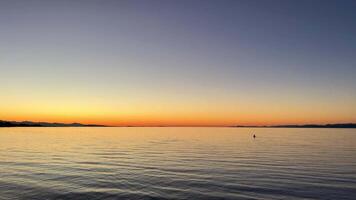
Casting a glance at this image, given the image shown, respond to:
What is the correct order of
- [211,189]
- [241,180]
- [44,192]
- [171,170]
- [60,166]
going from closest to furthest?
1. [44,192]
2. [211,189]
3. [241,180]
4. [171,170]
5. [60,166]

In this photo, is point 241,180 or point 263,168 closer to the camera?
point 241,180

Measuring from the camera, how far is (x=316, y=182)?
2638 centimetres

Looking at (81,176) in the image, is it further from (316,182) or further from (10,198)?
(316,182)

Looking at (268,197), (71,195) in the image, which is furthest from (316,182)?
(71,195)

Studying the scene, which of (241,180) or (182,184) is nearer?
(182,184)

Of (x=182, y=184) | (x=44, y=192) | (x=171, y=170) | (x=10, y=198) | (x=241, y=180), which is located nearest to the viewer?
(x=10, y=198)

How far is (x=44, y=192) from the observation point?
21812 mm

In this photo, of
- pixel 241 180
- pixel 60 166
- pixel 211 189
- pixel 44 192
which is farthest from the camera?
pixel 60 166

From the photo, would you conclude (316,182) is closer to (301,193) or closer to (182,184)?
(301,193)

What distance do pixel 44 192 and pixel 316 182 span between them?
76.8 ft

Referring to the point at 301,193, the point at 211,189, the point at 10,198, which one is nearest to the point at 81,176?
the point at 10,198

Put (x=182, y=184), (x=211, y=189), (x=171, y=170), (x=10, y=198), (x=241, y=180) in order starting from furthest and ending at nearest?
(x=171, y=170) < (x=241, y=180) < (x=182, y=184) < (x=211, y=189) < (x=10, y=198)

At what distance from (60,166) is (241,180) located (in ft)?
73.6

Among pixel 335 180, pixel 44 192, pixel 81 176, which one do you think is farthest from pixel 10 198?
pixel 335 180
